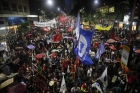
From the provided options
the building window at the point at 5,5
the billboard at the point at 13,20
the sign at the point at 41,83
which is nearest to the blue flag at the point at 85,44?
the sign at the point at 41,83

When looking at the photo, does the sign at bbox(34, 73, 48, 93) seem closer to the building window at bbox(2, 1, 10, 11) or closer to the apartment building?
the apartment building

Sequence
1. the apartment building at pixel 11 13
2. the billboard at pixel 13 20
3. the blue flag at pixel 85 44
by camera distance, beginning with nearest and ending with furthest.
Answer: the blue flag at pixel 85 44
the apartment building at pixel 11 13
the billboard at pixel 13 20

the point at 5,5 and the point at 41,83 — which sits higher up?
the point at 5,5

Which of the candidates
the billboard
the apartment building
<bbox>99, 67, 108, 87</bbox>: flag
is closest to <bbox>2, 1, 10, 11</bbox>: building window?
the apartment building

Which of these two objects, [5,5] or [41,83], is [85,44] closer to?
[41,83]

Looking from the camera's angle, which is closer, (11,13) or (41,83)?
(41,83)

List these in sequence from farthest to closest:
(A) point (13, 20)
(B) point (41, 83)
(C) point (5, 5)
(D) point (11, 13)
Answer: (A) point (13, 20) → (D) point (11, 13) → (C) point (5, 5) → (B) point (41, 83)

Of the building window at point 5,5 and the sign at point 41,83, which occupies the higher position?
the building window at point 5,5

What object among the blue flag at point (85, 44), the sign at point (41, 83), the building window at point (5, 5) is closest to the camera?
the blue flag at point (85, 44)

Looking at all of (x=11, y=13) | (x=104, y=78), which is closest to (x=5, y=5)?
(x=11, y=13)

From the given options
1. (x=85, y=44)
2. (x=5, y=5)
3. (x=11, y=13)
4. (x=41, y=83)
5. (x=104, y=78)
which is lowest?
A: (x=104, y=78)

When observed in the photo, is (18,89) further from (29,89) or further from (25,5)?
(25,5)

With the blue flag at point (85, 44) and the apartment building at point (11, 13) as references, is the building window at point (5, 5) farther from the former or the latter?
the blue flag at point (85, 44)

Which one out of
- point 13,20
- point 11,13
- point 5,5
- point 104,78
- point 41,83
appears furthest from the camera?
point 13,20
